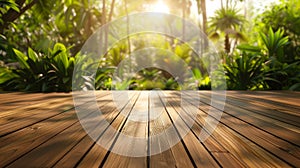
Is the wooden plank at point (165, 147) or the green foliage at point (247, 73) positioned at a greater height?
the green foliage at point (247, 73)

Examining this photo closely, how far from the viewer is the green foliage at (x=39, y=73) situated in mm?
3814

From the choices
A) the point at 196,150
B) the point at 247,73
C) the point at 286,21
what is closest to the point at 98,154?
the point at 196,150

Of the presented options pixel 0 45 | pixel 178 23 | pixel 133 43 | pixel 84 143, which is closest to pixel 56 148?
pixel 84 143

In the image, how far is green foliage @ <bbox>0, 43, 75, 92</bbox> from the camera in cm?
381

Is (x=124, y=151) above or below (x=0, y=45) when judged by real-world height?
below

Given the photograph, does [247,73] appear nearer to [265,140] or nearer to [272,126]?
[272,126]

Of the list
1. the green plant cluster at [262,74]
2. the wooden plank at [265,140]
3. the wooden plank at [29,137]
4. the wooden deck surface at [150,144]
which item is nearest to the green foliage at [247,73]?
the green plant cluster at [262,74]

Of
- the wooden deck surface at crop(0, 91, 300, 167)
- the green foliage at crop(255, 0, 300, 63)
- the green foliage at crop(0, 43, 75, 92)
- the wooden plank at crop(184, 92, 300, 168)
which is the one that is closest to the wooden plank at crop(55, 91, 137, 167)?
the wooden deck surface at crop(0, 91, 300, 167)

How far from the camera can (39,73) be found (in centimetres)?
392

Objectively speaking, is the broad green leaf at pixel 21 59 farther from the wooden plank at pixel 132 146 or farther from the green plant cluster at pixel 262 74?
the green plant cluster at pixel 262 74

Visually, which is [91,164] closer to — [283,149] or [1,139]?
[1,139]

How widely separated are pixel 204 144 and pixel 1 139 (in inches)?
31.8

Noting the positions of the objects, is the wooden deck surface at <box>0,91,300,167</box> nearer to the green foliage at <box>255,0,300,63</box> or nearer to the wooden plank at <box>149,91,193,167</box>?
the wooden plank at <box>149,91,193,167</box>

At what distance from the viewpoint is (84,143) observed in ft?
3.14
